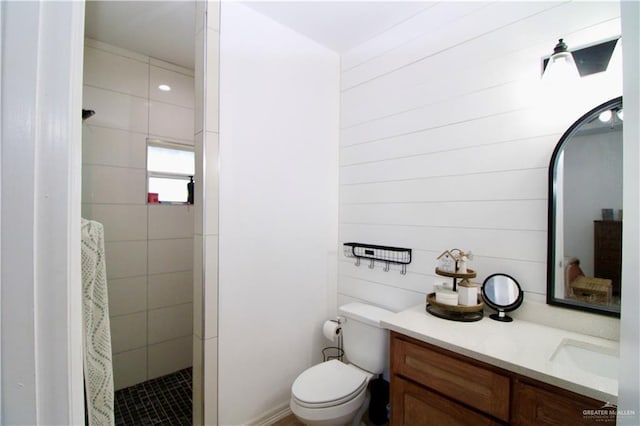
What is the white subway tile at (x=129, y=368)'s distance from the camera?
222 cm

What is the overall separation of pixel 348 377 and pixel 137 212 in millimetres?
2023

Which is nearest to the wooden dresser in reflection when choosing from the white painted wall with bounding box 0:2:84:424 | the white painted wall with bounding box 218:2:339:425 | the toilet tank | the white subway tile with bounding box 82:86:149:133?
the toilet tank

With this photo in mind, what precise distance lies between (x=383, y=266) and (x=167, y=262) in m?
1.82

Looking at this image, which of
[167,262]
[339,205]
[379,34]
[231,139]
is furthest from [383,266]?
[167,262]

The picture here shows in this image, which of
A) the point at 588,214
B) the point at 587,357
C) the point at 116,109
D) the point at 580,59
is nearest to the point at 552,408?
the point at 587,357

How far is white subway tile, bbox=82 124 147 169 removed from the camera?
2141mm

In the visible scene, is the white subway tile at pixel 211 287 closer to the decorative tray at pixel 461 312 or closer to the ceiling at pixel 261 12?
the decorative tray at pixel 461 312

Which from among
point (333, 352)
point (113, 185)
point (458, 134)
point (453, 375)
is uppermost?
point (458, 134)

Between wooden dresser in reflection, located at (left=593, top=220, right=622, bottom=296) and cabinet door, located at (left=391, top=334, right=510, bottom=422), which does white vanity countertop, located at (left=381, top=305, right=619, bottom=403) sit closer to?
cabinet door, located at (left=391, top=334, right=510, bottom=422)

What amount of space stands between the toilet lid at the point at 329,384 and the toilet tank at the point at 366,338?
8 centimetres

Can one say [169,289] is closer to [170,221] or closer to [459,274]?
[170,221]

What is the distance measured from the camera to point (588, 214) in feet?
4.33

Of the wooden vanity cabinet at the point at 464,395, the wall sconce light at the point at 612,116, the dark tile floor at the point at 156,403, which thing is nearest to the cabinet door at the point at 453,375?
the wooden vanity cabinet at the point at 464,395

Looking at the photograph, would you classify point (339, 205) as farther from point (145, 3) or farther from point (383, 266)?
point (145, 3)
